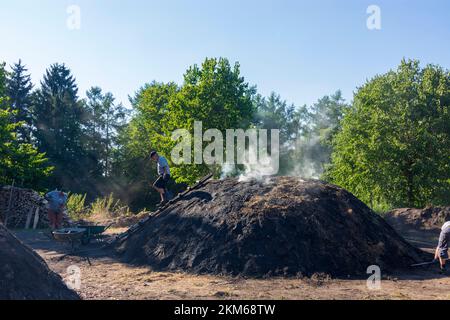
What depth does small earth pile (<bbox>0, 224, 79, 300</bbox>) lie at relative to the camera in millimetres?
6422

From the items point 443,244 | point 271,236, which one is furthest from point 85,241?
point 443,244

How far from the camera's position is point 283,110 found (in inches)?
2864

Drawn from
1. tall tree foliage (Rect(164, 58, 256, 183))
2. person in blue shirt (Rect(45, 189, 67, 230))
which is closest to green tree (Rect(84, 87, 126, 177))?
tall tree foliage (Rect(164, 58, 256, 183))

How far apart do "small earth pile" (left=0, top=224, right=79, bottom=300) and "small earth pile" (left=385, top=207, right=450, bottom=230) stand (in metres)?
17.8

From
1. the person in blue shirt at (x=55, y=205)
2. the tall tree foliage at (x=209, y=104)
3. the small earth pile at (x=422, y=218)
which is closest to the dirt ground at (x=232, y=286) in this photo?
the person in blue shirt at (x=55, y=205)

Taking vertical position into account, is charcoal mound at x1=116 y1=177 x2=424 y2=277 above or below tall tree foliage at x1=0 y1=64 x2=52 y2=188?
below

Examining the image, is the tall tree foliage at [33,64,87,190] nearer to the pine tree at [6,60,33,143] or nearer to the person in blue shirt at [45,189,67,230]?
the pine tree at [6,60,33,143]

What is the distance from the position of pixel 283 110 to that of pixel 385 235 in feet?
204

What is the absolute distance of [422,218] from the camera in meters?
21.1

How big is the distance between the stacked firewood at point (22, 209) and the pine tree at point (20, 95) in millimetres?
26433

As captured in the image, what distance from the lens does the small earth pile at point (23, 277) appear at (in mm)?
6422

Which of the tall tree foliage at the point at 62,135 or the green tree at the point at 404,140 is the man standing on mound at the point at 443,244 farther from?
the tall tree foliage at the point at 62,135

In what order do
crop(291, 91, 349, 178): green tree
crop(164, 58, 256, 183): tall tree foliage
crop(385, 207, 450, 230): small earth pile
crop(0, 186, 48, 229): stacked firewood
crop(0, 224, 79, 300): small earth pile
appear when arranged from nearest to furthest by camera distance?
crop(0, 224, 79, 300): small earth pile → crop(0, 186, 48, 229): stacked firewood → crop(385, 207, 450, 230): small earth pile → crop(164, 58, 256, 183): tall tree foliage → crop(291, 91, 349, 178): green tree

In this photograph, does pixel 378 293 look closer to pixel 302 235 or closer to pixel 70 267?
pixel 302 235
